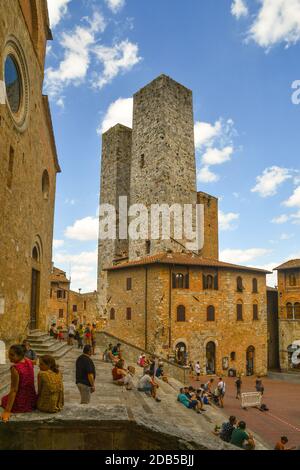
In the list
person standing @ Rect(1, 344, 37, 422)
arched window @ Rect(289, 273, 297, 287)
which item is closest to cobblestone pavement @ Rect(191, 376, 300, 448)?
person standing @ Rect(1, 344, 37, 422)

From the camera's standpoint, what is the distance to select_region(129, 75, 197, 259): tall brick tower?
32688 mm

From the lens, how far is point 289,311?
3675 cm

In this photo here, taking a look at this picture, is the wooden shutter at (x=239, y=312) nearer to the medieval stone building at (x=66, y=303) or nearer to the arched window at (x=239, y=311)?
the arched window at (x=239, y=311)

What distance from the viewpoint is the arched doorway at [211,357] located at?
92.7 ft

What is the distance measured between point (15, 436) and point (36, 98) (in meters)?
14.0

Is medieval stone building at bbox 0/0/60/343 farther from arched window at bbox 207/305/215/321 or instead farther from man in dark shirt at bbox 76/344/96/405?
arched window at bbox 207/305/215/321

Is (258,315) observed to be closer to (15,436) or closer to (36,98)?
(36,98)

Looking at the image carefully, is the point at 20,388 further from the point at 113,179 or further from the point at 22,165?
the point at 113,179

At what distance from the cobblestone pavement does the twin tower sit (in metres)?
13.0

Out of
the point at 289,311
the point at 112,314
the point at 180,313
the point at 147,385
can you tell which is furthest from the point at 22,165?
the point at 289,311

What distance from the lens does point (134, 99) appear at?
1452 inches

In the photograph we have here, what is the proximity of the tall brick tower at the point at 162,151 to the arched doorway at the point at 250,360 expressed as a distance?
398 inches

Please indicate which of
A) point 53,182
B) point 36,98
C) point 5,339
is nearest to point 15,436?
point 5,339

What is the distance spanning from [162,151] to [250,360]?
18899mm
